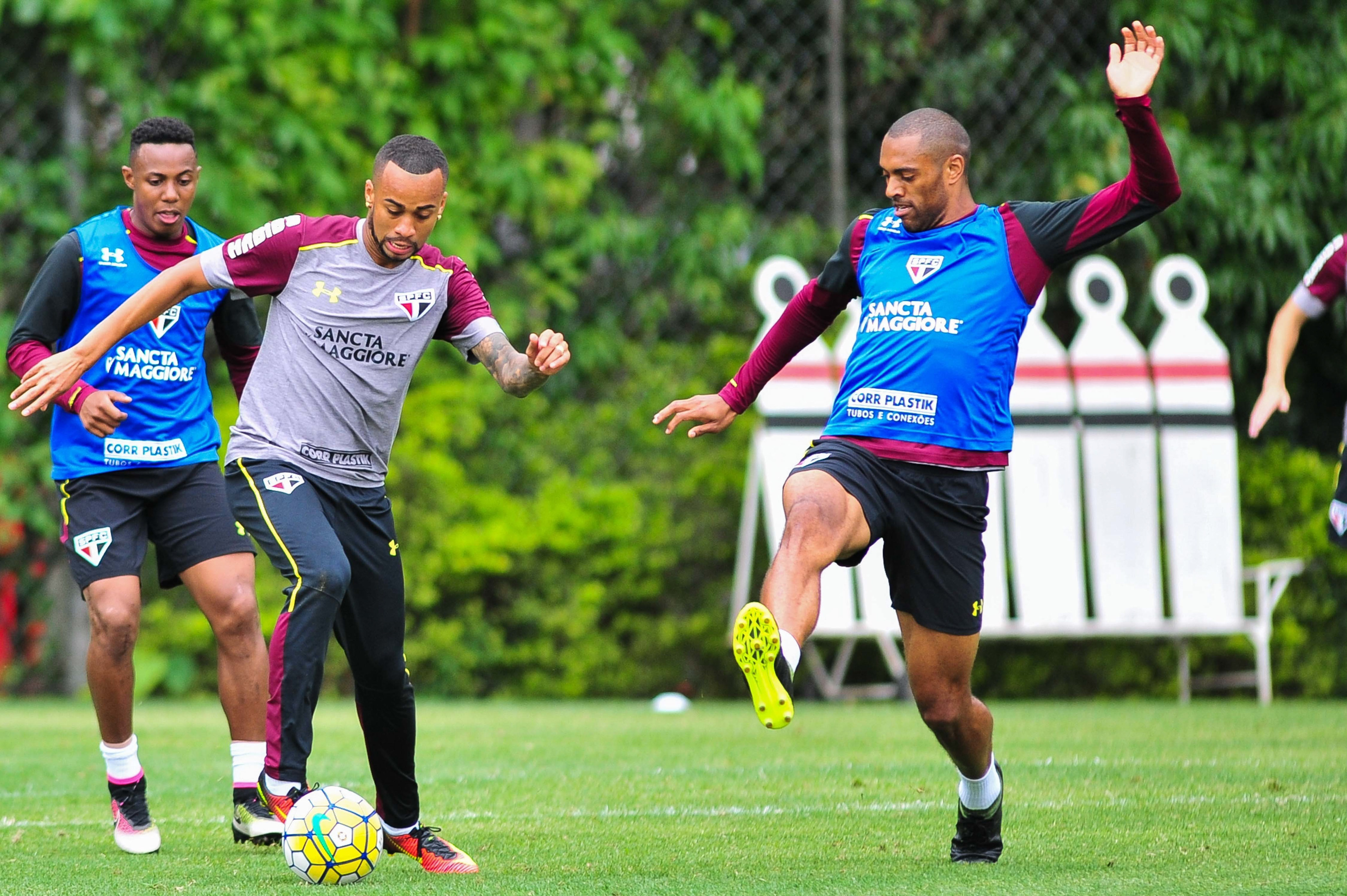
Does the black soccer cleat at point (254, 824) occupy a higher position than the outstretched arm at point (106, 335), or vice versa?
the outstretched arm at point (106, 335)

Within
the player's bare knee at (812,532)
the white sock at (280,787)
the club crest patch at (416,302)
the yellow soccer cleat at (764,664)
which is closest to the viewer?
the yellow soccer cleat at (764,664)

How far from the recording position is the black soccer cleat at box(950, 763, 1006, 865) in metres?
4.89

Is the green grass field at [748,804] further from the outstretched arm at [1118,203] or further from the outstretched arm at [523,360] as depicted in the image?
the outstretched arm at [1118,203]

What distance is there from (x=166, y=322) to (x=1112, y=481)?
6789mm

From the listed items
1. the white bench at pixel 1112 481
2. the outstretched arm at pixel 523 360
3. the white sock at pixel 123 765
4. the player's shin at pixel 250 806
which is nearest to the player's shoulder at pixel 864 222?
the outstretched arm at pixel 523 360

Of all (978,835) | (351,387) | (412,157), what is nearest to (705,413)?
(351,387)

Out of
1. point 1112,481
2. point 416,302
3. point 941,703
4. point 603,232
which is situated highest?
point 603,232

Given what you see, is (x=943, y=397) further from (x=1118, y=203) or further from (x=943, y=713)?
(x=943, y=713)

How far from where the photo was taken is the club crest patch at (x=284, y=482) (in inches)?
188

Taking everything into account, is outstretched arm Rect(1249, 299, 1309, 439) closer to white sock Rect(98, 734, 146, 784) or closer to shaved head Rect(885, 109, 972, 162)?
shaved head Rect(885, 109, 972, 162)

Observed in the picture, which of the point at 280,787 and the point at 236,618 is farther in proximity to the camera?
the point at 236,618

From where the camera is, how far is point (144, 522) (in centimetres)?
579

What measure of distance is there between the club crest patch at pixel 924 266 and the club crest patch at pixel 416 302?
1.47 m

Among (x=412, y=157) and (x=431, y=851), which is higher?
(x=412, y=157)
